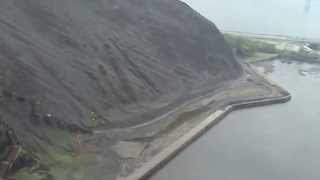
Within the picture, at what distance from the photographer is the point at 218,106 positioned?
66.0 feet

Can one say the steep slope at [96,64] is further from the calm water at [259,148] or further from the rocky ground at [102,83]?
the calm water at [259,148]

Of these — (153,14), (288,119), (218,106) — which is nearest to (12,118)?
(218,106)

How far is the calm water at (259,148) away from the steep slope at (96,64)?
2.28 meters

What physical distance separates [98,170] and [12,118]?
2.40m

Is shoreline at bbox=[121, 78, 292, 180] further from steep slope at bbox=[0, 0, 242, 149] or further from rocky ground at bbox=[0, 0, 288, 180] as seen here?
steep slope at bbox=[0, 0, 242, 149]

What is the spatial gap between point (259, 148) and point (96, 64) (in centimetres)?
582

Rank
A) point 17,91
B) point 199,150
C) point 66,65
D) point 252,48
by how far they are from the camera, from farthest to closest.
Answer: point 252,48
point 66,65
point 199,150
point 17,91

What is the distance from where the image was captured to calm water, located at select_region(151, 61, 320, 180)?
14.4 m

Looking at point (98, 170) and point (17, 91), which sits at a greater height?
point (17, 91)

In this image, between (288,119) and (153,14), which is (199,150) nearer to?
(288,119)

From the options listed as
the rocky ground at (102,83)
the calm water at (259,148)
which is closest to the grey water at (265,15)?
the rocky ground at (102,83)

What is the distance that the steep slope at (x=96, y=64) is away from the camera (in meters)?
14.8

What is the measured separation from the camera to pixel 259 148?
16516mm

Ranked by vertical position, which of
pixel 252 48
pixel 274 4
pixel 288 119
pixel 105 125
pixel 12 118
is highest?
pixel 12 118
